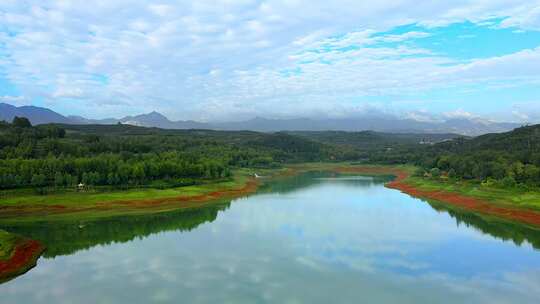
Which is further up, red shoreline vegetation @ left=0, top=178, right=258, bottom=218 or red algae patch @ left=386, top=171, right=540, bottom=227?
red algae patch @ left=386, top=171, right=540, bottom=227

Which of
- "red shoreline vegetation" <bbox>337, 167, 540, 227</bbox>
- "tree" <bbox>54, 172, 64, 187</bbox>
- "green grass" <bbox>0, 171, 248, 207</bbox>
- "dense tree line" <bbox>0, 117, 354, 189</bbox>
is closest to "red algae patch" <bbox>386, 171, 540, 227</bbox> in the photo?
"red shoreline vegetation" <bbox>337, 167, 540, 227</bbox>

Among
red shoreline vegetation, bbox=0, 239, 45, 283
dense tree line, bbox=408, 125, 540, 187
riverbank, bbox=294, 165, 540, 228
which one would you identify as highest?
dense tree line, bbox=408, 125, 540, 187

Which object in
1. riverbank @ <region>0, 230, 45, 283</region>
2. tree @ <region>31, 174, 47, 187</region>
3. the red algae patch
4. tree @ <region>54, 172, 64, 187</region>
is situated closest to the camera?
riverbank @ <region>0, 230, 45, 283</region>

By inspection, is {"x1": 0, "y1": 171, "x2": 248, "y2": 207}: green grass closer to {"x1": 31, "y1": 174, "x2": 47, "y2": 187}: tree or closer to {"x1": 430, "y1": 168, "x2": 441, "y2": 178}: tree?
{"x1": 31, "y1": 174, "x2": 47, "y2": 187}: tree

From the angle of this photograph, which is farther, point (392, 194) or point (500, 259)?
point (392, 194)

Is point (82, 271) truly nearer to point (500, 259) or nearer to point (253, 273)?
point (253, 273)

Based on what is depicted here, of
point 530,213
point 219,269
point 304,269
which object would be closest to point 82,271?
point 219,269

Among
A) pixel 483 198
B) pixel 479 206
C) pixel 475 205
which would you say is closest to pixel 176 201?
pixel 475 205

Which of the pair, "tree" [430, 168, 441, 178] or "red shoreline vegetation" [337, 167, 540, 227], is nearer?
"red shoreline vegetation" [337, 167, 540, 227]

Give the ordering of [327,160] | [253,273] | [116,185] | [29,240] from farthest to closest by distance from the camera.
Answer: [327,160] → [116,185] → [29,240] → [253,273]
